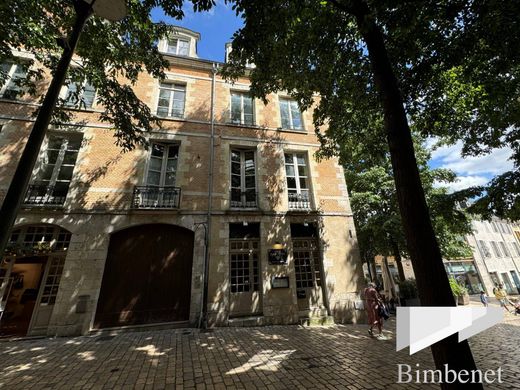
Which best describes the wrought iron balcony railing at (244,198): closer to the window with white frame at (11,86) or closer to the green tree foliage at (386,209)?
the green tree foliage at (386,209)

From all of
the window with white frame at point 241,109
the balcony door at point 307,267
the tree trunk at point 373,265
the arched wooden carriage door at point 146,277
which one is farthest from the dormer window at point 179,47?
the tree trunk at point 373,265

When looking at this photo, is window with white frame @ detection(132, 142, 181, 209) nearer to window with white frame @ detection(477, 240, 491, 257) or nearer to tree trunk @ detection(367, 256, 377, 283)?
tree trunk @ detection(367, 256, 377, 283)

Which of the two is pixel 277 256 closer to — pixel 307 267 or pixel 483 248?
pixel 307 267

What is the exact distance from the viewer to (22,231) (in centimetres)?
741

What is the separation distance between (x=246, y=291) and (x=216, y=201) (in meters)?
3.52

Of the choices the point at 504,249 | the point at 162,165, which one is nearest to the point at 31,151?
the point at 162,165

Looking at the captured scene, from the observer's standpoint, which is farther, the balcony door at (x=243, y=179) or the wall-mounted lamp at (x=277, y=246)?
the balcony door at (x=243, y=179)

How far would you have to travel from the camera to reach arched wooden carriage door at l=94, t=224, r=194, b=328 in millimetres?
7277

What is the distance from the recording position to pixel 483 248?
24.1 metres

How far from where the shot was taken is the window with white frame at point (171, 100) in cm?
1005

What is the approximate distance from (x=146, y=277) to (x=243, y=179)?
5.09 metres

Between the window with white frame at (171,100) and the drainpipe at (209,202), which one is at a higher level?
the window with white frame at (171,100)

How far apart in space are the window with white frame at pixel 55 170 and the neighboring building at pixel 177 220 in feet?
0.13

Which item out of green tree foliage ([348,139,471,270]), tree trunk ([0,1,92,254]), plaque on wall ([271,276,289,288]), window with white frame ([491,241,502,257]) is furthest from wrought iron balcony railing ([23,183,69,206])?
window with white frame ([491,241,502,257])
